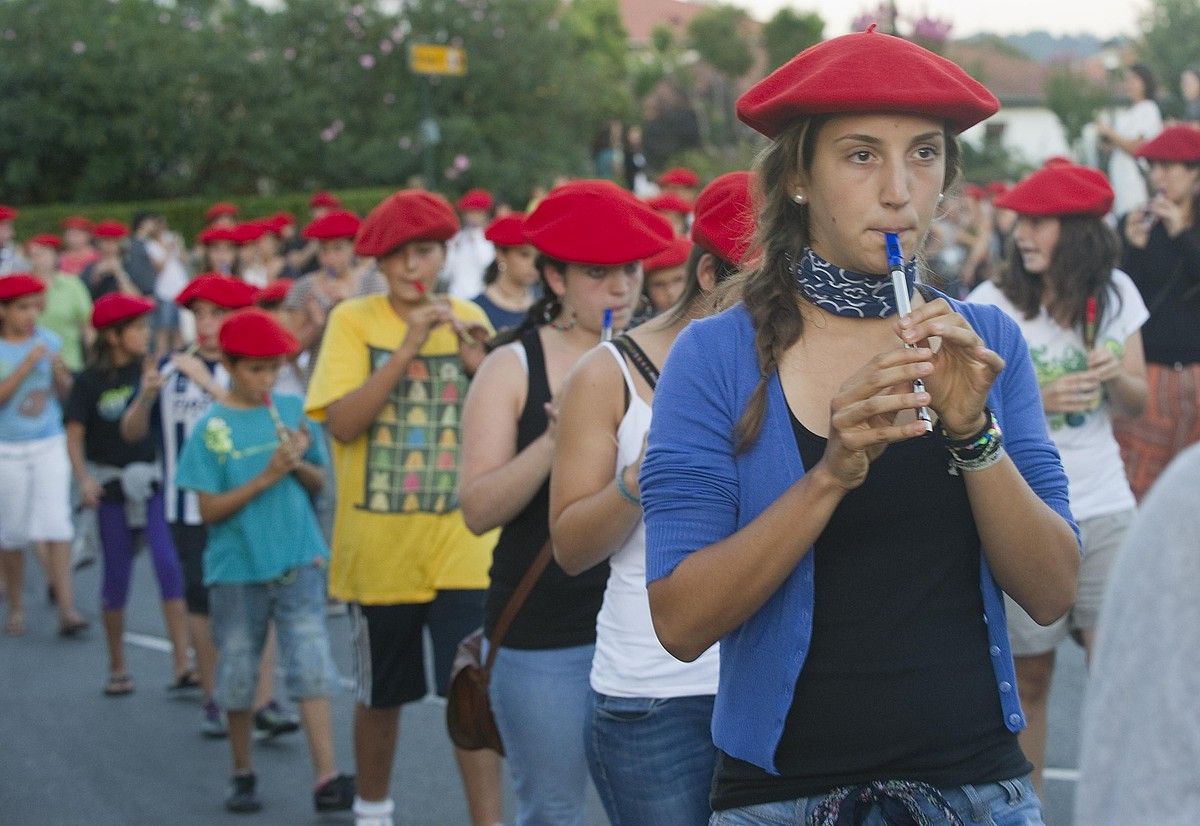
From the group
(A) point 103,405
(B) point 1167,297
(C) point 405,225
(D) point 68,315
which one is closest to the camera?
(C) point 405,225

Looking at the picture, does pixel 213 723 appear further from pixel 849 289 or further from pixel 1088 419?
pixel 849 289

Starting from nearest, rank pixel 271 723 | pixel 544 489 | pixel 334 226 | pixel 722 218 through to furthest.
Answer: pixel 722 218, pixel 544 489, pixel 271 723, pixel 334 226

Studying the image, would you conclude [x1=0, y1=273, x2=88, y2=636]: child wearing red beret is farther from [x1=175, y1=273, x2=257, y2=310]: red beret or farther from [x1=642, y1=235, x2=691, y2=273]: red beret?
[x1=642, y1=235, x2=691, y2=273]: red beret

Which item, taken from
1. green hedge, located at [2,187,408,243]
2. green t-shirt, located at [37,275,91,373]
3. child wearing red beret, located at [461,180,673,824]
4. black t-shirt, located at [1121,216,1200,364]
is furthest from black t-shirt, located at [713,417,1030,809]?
green hedge, located at [2,187,408,243]

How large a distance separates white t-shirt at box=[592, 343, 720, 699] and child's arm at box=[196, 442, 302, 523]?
3066mm

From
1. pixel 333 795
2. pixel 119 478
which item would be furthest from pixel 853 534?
pixel 119 478

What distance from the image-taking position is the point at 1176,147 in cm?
688

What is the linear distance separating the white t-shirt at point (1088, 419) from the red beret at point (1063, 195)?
0.25m

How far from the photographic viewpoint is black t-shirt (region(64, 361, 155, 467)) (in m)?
8.54

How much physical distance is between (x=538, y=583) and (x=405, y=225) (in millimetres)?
1954

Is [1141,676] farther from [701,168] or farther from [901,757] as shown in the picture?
[701,168]

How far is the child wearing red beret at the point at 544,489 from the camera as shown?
4.17 meters

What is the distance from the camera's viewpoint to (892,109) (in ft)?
7.89

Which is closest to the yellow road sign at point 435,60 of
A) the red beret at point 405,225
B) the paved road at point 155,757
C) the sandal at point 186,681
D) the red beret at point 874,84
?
the paved road at point 155,757
